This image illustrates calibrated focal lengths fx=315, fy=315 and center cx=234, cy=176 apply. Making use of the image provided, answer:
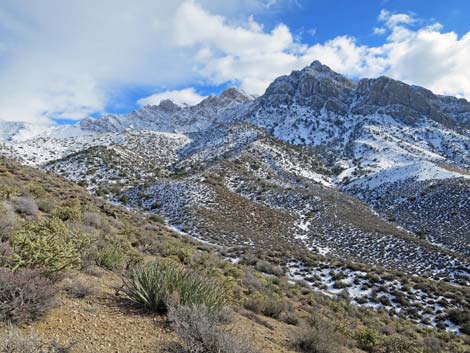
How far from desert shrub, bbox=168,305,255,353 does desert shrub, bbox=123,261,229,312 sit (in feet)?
1.57

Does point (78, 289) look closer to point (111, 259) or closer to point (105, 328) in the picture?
point (105, 328)

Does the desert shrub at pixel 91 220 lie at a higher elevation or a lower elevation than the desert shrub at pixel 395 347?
higher

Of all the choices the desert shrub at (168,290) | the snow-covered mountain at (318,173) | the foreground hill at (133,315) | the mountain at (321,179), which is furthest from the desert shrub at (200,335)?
the snow-covered mountain at (318,173)

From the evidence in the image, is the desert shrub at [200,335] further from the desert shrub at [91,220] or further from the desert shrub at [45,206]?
the desert shrub at [45,206]

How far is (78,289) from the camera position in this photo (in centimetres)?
506

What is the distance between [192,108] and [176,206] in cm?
14541

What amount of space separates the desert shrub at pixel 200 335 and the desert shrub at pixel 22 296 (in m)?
1.66

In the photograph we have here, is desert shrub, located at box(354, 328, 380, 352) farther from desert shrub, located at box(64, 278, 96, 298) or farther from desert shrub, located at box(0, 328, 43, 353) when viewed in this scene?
desert shrub, located at box(0, 328, 43, 353)

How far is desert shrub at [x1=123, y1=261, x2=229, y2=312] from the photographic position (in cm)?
499

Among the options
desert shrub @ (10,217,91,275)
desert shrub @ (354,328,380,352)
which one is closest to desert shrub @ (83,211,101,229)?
desert shrub @ (10,217,91,275)

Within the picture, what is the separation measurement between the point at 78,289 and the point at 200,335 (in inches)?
92.1

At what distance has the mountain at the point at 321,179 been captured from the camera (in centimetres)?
2466

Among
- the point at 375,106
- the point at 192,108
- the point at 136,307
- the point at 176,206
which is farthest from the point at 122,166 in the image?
the point at 192,108

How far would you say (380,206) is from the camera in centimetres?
4753
